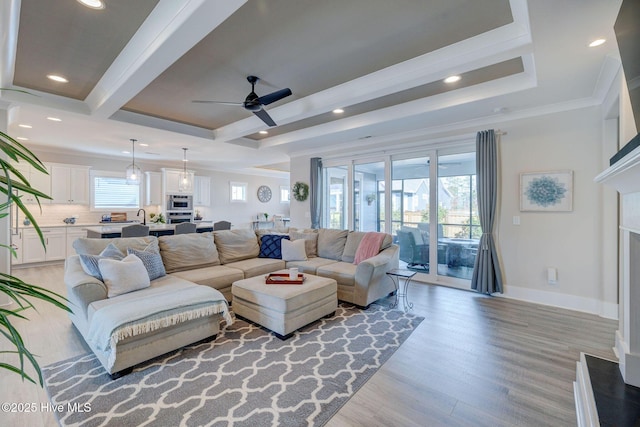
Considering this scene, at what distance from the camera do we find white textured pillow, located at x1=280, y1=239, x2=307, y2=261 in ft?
15.4

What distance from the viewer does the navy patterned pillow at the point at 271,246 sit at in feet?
16.1

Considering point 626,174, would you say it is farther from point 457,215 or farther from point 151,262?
point 151,262

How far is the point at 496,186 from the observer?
4.30m

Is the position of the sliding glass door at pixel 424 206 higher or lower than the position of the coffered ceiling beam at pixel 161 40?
lower

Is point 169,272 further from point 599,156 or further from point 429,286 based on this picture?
point 599,156

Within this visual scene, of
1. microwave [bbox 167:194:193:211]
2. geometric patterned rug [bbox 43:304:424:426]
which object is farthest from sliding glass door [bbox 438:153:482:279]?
microwave [bbox 167:194:193:211]

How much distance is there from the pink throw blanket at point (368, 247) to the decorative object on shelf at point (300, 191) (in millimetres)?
2572

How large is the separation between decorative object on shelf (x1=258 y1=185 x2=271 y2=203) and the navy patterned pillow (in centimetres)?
597

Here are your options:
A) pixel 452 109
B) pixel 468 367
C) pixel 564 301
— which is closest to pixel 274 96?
pixel 452 109

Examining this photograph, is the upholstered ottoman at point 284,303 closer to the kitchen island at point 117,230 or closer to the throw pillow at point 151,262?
the throw pillow at point 151,262

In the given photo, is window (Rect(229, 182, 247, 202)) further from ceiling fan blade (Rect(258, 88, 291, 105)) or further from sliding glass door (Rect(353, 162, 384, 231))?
ceiling fan blade (Rect(258, 88, 291, 105))

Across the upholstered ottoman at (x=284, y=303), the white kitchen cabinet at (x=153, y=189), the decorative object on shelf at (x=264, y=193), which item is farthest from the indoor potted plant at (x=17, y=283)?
the decorative object on shelf at (x=264, y=193)

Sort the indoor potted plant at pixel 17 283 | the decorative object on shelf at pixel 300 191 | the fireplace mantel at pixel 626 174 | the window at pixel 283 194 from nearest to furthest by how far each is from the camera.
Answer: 1. the indoor potted plant at pixel 17 283
2. the fireplace mantel at pixel 626 174
3. the decorative object on shelf at pixel 300 191
4. the window at pixel 283 194

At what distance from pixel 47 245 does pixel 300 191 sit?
17.9ft
